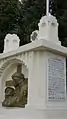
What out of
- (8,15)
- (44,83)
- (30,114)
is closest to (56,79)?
(44,83)

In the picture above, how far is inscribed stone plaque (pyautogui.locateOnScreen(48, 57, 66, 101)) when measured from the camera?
3568 millimetres

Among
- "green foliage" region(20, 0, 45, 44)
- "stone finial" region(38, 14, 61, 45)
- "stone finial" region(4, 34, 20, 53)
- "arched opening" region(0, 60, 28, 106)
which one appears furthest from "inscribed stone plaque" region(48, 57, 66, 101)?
"green foliage" region(20, 0, 45, 44)

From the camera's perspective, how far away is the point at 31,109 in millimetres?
3465

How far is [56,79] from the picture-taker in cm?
367

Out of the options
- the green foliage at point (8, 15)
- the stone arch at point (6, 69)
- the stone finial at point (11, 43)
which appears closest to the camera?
the stone arch at point (6, 69)

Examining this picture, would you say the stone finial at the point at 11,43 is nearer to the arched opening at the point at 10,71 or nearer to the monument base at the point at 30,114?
the arched opening at the point at 10,71

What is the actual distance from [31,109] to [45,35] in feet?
3.84

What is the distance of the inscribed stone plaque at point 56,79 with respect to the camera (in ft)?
11.7

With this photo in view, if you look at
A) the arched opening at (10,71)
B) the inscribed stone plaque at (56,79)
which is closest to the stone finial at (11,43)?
the arched opening at (10,71)

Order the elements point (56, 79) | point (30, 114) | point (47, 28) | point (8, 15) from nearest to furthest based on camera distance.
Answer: point (30, 114)
point (56, 79)
point (47, 28)
point (8, 15)

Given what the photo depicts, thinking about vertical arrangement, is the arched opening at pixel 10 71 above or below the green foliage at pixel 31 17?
below

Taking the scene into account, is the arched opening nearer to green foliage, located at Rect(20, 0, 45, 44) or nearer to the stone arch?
the stone arch

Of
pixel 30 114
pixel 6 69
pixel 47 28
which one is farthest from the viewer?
pixel 6 69

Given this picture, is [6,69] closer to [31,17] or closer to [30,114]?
[30,114]
